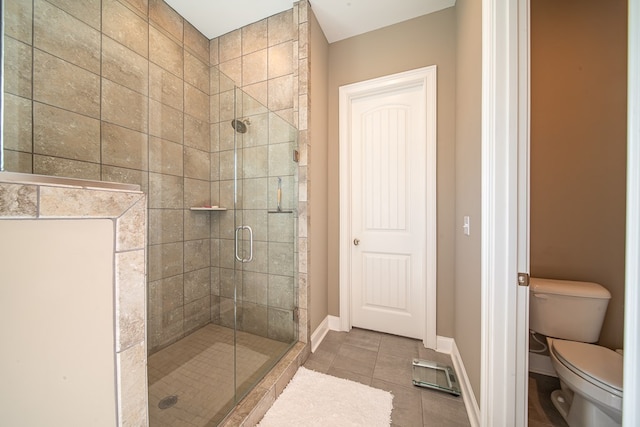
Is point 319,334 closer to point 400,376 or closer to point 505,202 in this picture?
point 400,376

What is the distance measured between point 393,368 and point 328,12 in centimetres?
302

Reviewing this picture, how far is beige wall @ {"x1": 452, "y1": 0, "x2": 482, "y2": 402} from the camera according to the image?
121 cm

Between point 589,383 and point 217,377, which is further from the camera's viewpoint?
point 217,377

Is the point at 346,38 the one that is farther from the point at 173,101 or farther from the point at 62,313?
the point at 62,313

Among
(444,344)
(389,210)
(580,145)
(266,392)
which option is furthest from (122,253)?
(580,145)

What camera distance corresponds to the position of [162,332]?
5.82ft

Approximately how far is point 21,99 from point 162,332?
1.76 metres

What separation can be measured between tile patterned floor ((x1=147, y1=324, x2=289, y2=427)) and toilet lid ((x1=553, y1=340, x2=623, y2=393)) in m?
1.77

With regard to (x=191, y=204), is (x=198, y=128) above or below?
above

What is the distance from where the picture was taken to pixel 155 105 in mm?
1792

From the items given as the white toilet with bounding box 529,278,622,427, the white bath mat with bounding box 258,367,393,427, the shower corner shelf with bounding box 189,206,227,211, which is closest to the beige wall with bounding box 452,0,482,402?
the white toilet with bounding box 529,278,622,427

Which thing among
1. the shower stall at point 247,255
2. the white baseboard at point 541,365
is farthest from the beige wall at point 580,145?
the shower stall at point 247,255

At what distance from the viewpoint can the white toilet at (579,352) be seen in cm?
103

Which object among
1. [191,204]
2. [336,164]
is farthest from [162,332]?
[336,164]
